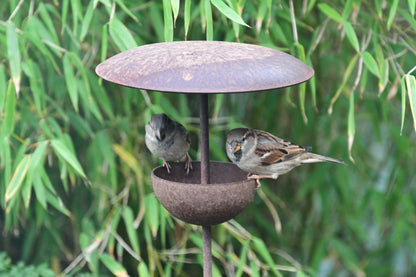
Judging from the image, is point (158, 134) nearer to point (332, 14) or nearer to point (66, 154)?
point (66, 154)

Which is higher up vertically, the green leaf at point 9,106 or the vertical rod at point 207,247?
the green leaf at point 9,106

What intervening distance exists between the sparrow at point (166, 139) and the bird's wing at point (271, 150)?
0.24 meters

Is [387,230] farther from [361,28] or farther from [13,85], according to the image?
[13,85]

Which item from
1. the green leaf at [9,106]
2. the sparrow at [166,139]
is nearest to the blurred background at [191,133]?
the green leaf at [9,106]

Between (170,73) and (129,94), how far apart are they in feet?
3.90

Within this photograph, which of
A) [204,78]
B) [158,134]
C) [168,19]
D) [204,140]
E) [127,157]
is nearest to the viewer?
[204,78]

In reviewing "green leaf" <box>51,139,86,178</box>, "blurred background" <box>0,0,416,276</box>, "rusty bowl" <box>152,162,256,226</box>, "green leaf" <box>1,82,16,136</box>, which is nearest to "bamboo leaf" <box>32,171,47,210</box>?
"blurred background" <box>0,0,416,276</box>

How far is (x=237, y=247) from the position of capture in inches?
120

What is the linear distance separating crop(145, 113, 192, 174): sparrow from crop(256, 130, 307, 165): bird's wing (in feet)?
0.78

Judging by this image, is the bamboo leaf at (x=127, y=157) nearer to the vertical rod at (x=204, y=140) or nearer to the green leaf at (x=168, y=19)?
the green leaf at (x=168, y=19)

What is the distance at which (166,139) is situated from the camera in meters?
1.70

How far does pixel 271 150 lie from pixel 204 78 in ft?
1.44

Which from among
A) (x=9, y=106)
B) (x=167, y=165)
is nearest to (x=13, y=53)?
(x=9, y=106)

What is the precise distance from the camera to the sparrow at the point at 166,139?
1.70m
